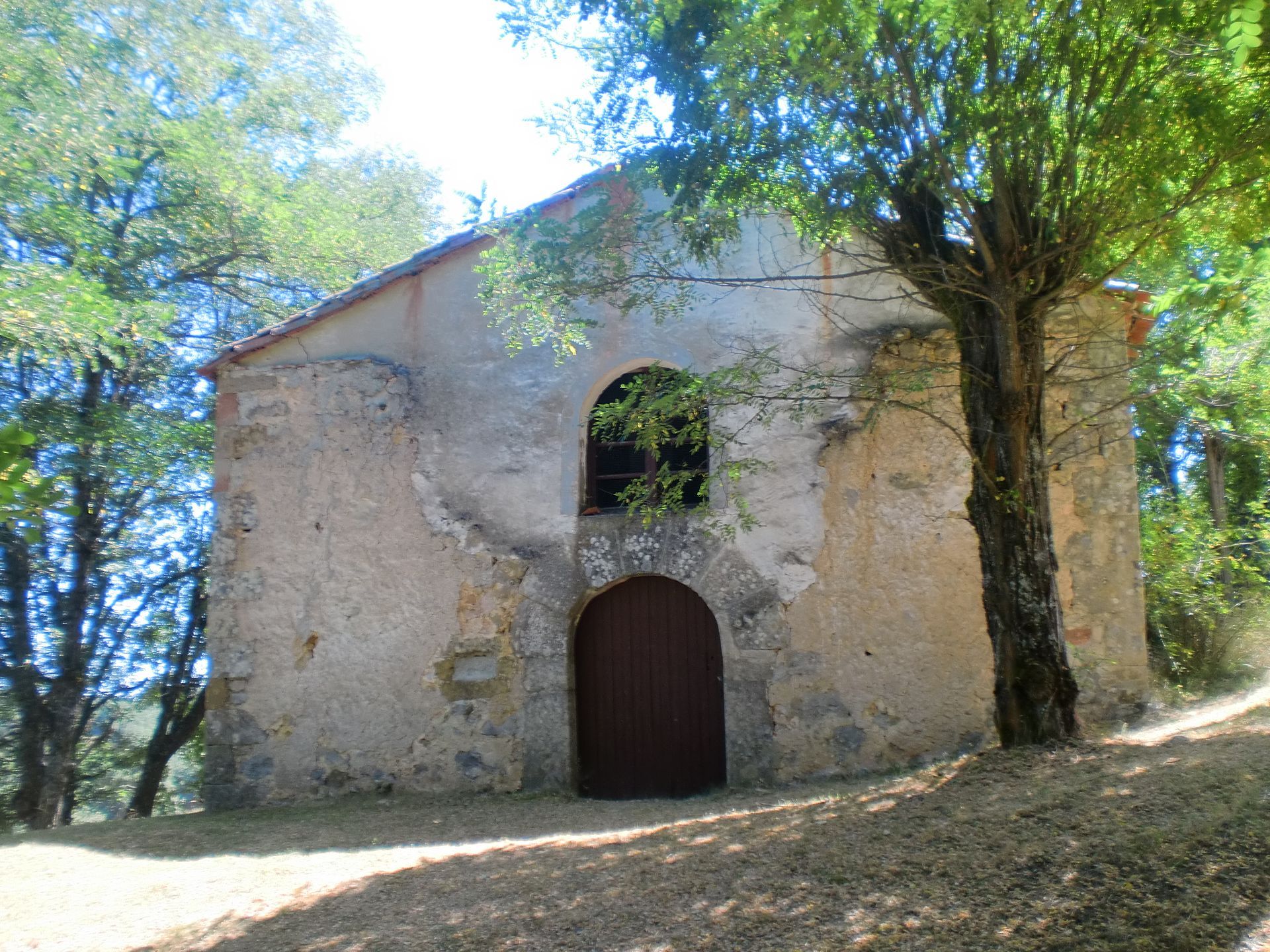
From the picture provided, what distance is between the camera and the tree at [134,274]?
9.89 meters

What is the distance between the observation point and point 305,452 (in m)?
8.16

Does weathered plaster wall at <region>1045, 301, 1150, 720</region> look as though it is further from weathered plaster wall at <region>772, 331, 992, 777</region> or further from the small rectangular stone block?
the small rectangular stone block

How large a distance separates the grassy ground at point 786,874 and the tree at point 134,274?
524 cm

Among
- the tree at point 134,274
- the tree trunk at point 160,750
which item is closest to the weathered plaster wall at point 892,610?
the tree at point 134,274

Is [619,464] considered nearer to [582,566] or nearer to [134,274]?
[582,566]

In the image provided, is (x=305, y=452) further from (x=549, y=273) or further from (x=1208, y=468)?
(x=1208, y=468)

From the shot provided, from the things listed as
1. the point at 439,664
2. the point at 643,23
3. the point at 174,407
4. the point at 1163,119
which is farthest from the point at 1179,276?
the point at 174,407

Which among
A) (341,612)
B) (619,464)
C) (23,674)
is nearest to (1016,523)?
(619,464)

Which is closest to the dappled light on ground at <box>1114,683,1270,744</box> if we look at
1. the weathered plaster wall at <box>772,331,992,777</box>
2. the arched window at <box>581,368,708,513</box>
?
the weathered plaster wall at <box>772,331,992,777</box>

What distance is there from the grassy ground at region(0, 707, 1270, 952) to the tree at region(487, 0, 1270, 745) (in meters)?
0.96

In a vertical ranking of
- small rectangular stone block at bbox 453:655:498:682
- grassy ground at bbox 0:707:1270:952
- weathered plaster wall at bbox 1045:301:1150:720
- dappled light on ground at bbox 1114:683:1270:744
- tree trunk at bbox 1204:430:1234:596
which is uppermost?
tree trunk at bbox 1204:430:1234:596

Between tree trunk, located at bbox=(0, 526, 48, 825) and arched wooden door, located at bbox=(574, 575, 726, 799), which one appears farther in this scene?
tree trunk, located at bbox=(0, 526, 48, 825)

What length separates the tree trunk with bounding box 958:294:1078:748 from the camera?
5094mm

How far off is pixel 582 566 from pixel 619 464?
3.28 feet
